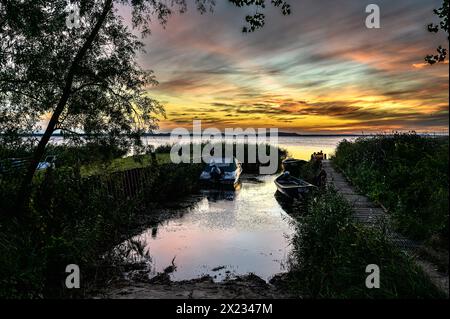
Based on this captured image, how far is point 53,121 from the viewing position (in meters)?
9.59

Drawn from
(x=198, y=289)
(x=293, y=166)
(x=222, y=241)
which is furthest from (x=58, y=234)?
(x=293, y=166)

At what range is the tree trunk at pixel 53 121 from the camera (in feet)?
31.1

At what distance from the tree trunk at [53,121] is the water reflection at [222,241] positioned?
4.18 meters

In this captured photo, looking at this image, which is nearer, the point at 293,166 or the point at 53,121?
the point at 53,121

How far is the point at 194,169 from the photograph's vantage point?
26141mm

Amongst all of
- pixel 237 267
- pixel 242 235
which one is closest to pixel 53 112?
pixel 237 267

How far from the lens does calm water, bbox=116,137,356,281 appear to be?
1065 centimetres

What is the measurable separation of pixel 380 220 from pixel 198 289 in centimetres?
526

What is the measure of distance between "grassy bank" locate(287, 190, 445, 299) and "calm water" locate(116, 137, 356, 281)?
1483 millimetres

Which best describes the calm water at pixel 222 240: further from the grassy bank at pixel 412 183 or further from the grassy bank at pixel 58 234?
the grassy bank at pixel 412 183
